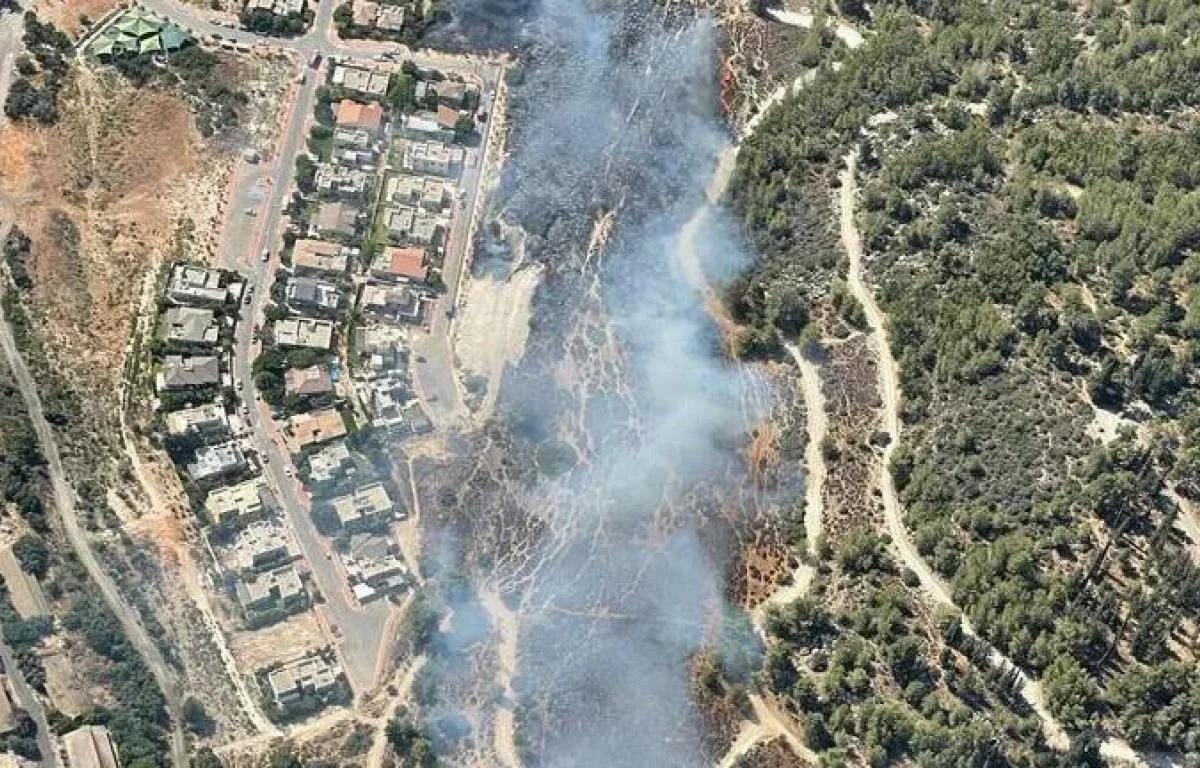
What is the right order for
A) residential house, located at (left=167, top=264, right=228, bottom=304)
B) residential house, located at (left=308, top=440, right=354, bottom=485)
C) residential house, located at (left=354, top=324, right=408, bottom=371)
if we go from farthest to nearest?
residential house, located at (left=167, top=264, right=228, bottom=304)
residential house, located at (left=354, top=324, right=408, bottom=371)
residential house, located at (left=308, top=440, right=354, bottom=485)

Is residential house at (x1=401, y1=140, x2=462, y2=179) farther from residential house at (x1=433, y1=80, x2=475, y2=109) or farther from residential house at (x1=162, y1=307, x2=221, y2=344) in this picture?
residential house at (x1=162, y1=307, x2=221, y2=344)

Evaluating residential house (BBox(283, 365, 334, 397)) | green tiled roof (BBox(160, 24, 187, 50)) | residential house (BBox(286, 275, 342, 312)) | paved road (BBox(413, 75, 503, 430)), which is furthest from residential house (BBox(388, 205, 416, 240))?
green tiled roof (BBox(160, 24, 187, 50))

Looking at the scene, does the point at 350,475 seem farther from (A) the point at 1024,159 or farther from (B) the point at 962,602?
(A) the point at 1024,159

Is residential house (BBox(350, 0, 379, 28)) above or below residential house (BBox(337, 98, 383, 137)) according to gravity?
above

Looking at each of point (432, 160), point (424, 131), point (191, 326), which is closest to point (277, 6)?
point (424, 131)

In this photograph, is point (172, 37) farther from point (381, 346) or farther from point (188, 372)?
point (381, 346)

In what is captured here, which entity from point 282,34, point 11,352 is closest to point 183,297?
point 11,352
